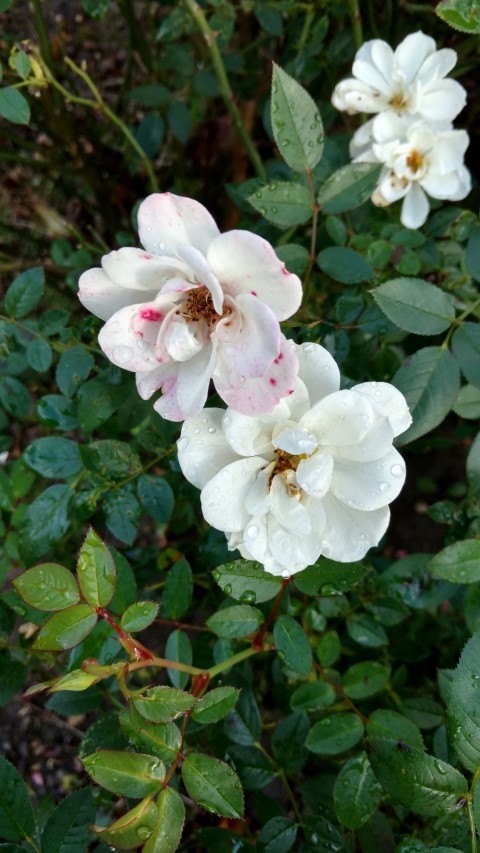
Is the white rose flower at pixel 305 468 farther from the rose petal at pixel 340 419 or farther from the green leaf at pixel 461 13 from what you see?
the green leaf at pixel 461 13

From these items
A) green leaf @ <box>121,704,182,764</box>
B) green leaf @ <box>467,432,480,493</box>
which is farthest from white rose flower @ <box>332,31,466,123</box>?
green leaf @ <box>121,704,182,764</box>

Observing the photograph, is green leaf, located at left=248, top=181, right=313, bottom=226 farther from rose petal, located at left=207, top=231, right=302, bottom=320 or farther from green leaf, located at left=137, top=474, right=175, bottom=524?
green leaf, located at left=137, top=474, right=175, bottom=524

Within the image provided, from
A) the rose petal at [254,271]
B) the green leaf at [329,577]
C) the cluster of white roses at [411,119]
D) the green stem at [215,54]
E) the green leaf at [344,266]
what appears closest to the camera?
the rose petal at [254,271]

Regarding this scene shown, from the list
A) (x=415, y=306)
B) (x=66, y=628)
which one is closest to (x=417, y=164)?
(x=415, y=306)

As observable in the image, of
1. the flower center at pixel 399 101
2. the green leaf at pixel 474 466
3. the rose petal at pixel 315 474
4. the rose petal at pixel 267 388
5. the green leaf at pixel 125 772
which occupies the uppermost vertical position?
the flower center at pixel 399 101

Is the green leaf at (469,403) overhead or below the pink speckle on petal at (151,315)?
below

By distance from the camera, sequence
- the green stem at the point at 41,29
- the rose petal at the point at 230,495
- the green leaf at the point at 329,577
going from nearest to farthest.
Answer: the rose petal at the point at 230,495 < the green leaf at the point at 329,577 < the green stem at the point at 41,29

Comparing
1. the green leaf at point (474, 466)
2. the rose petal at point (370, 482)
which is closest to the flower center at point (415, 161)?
the green leaf at point (474, 466)

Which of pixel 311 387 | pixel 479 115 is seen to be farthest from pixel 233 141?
pixel 311 387
